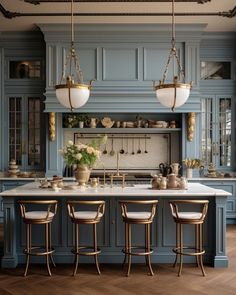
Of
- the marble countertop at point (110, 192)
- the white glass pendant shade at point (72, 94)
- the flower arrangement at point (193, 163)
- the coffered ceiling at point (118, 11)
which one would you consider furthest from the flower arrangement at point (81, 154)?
the flower arrangement at point (193, 163)

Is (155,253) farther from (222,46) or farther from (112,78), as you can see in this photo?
(222,46)

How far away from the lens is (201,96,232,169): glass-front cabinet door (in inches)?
295

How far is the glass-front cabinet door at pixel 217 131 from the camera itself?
7.48 m

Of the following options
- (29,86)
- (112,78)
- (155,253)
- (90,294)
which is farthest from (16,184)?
(90,294)

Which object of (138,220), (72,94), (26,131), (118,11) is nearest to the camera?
(138,220)

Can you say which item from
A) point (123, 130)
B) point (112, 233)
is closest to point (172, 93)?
point (112, 233)

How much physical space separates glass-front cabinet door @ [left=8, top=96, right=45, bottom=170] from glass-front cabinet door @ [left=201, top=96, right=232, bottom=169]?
3.12 meters

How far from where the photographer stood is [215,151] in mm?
7484

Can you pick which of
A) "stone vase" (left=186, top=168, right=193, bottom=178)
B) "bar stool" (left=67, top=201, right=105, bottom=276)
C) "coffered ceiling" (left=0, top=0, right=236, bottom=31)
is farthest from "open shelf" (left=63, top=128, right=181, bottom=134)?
"bar stool" (left=67, top=201, right=105, bottom=276)

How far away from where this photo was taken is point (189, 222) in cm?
422

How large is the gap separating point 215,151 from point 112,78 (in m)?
2.41

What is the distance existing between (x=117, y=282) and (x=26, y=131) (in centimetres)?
421

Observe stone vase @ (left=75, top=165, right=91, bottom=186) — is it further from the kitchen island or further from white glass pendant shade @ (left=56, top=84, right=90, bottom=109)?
white glass pendant shade @ (left=56, top=84, right=90, bottom=109)

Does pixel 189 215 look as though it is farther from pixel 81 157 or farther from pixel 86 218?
pixel 81 157
